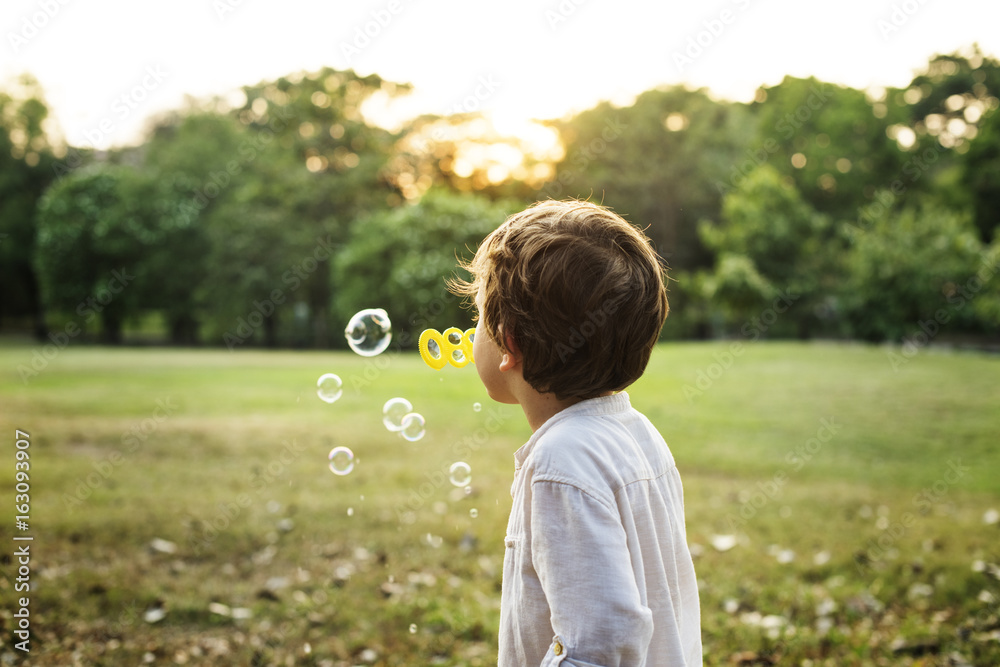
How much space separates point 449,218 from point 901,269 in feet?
39.4

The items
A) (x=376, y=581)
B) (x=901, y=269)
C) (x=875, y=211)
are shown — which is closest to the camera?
(x=376, y=581)

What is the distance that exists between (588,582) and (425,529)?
3858 mm

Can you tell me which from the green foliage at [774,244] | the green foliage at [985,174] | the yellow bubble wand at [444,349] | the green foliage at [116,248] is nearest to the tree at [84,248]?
the green foliage at [116,248]

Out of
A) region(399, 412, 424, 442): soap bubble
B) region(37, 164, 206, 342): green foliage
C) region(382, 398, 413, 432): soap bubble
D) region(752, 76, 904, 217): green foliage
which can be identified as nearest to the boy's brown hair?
region(399, 412, 424, 442): soap bubble

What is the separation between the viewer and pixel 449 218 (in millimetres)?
21641

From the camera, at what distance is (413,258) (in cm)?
2127

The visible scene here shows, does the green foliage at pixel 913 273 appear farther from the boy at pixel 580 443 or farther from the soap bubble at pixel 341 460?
the boy at pixel 580 443

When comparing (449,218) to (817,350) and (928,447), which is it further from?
(928,447)

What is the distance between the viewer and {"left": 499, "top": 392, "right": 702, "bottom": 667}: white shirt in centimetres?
127

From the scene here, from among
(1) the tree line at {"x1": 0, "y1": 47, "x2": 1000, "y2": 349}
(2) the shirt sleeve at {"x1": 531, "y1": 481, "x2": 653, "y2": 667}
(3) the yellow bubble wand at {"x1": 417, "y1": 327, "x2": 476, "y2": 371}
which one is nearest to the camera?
(2) the shirt sleeve at {"x1": 531, "y1": 481, "x2": 653, "y2": 667}

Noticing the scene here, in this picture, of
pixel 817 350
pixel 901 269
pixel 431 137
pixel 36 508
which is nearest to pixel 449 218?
pixel 431 137

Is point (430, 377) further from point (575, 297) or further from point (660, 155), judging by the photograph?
point (660, 155)

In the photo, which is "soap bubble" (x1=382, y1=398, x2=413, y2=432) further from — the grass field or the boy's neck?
the boy's neck

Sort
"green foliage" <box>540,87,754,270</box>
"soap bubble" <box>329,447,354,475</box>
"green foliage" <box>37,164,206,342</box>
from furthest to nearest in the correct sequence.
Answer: "green foliage" <box>540,87,754,270</box> < "green foliage" <box>37,164,206,342</box> < "soap bubble" <box>329,447,354,475</box>
